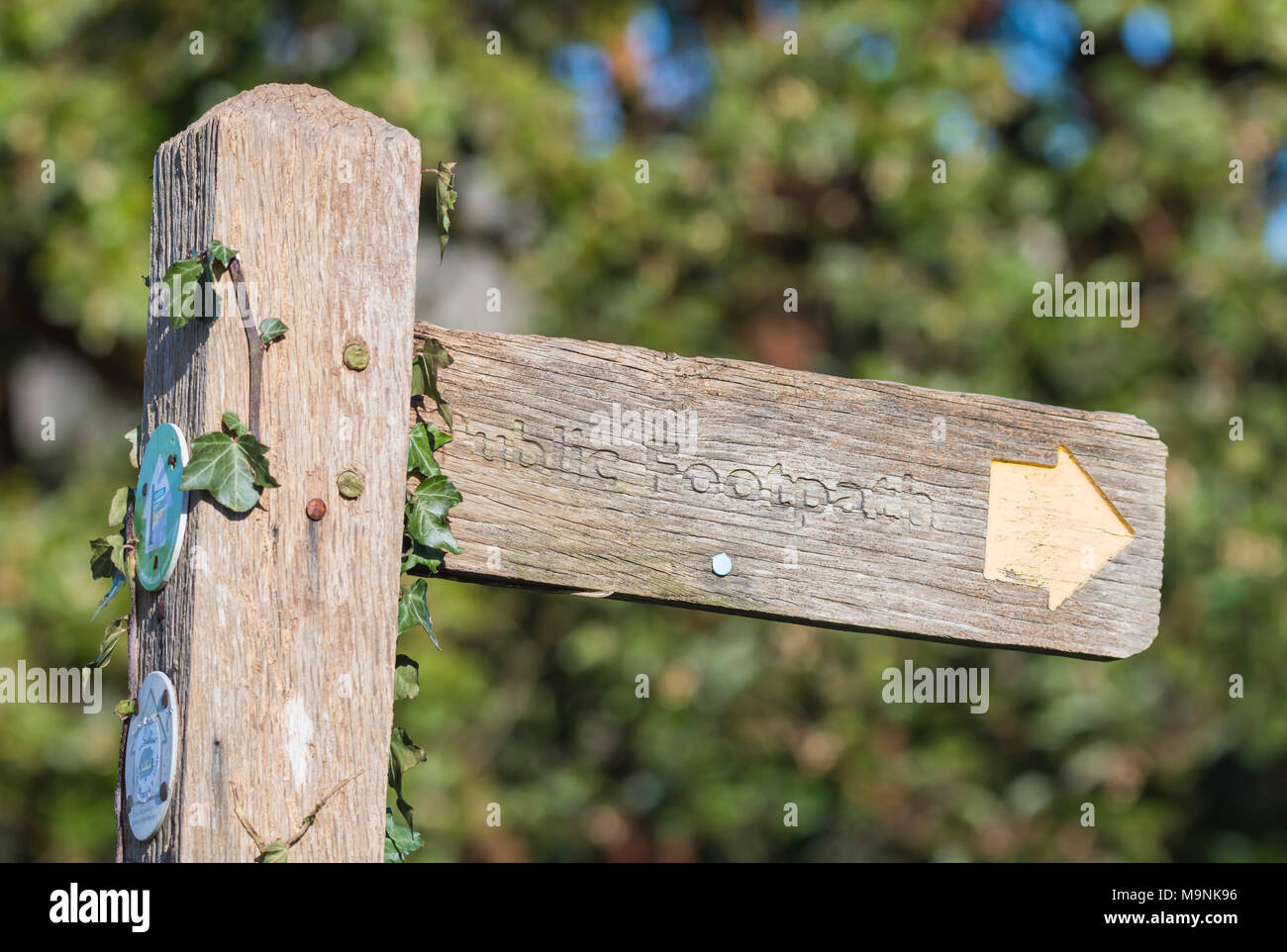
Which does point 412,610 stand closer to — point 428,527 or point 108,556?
point 428,527

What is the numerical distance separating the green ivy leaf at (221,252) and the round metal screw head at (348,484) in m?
0.20

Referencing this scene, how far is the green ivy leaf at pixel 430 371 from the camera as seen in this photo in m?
1.19

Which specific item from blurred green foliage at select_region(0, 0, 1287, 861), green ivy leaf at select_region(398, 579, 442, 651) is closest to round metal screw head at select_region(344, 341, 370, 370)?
green ivy leaf at select_region(398, 579, 442, 651)

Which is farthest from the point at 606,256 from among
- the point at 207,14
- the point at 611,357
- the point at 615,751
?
the point at 611,357

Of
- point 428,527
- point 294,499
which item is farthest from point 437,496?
point 294,499

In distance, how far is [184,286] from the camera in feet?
3.62

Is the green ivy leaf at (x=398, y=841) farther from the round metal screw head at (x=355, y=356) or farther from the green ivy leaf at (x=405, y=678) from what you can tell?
the round metal screw head at (x=355, y=356)

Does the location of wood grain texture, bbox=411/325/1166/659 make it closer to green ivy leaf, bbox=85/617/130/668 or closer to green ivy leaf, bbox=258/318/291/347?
green ivy leaf, bbox=258/318/291/347

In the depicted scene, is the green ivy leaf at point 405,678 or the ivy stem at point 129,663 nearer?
the ivy stem at point 129,663

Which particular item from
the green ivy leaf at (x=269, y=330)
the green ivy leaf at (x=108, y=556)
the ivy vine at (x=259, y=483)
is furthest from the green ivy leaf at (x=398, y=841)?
the green ivy leaf at (x=269, y=330)

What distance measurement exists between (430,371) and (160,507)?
10.2 inches

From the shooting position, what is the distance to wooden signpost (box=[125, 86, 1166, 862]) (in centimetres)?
107

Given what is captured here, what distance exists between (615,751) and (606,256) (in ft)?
5.29

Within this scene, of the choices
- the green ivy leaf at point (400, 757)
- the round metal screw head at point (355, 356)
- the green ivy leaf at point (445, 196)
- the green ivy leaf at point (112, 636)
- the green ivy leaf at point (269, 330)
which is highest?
the green ivy leaf at point (445, 196)
